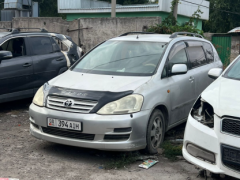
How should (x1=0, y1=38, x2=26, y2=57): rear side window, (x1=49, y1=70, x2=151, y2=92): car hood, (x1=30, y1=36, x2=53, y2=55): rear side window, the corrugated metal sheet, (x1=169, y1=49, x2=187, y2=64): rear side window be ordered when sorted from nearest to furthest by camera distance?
1. (x1=49, y1=70, x2=151, y2=92): car hood
2. (x1=169, y1=49, x2=187, y2=64): rear side window
3. (x1=0, y1=38, x2=26, y2=57): rear side window
4. (x1=30, y1=36, x2=53, y2=55): rear side window
5. the corrugated metal sheet

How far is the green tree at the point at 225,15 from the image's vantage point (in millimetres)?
29016

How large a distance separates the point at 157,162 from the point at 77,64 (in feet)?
7.29

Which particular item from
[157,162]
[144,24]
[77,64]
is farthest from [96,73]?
[144,24]

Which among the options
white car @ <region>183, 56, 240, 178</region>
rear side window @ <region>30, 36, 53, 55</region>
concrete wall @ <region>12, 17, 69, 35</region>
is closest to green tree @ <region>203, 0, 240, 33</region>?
concrete wall @ <region>12, 17, 69, 35</region>

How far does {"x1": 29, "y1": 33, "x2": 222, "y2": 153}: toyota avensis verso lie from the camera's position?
4484 mm

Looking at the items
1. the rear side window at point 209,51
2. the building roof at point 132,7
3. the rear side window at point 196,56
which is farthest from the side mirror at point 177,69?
the building roof at point 132,7

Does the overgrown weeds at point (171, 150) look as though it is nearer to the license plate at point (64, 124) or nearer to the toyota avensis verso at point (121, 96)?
the toyota avensis verso at point (121, 96)

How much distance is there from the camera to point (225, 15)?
30.3 m

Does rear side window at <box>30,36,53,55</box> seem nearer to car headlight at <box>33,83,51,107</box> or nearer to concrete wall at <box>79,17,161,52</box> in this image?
car headlight at <box>33,83,51,107</box>

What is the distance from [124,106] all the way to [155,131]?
2.37 ft

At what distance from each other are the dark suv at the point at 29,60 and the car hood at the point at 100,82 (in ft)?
6.84

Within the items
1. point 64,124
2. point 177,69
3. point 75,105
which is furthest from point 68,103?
point 177,69

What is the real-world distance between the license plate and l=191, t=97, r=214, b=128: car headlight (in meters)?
1.45

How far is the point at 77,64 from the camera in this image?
A: 596 cm
